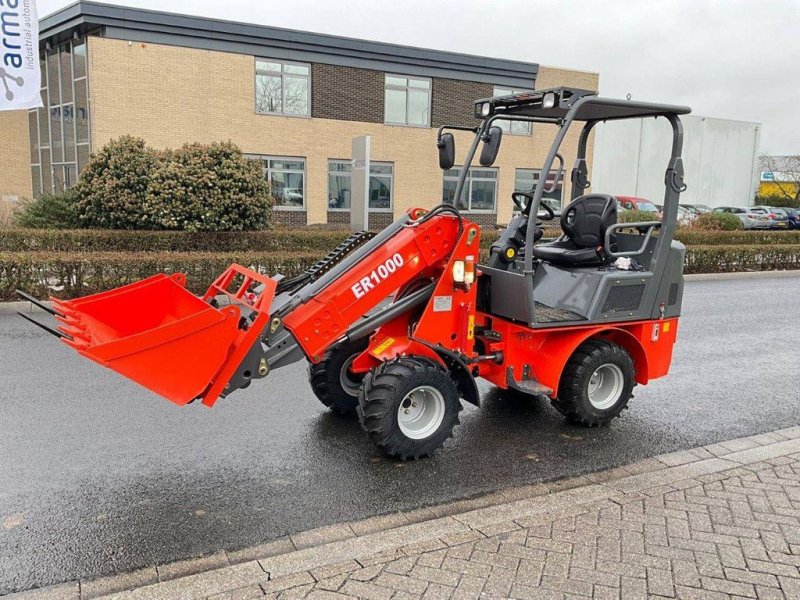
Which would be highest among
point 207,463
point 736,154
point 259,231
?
point 736,154

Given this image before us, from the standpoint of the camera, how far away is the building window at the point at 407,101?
84.7ft

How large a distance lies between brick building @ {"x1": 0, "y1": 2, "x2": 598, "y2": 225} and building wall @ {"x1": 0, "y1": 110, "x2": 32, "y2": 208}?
38mm

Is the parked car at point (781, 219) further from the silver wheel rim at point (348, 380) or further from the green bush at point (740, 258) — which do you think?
the silver wheel rim at point (348, 380)

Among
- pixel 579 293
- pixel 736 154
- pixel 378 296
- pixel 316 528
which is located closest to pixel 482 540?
pixel 316 528

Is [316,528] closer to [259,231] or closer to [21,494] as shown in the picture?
[21,494]

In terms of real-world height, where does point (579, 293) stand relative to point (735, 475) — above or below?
above

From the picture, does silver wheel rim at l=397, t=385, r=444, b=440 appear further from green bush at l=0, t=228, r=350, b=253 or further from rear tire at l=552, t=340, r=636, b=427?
green bush at l=0, t=228, r=350, b=253

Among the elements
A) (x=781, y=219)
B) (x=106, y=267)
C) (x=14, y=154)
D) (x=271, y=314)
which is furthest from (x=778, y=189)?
(x=271, y=314)

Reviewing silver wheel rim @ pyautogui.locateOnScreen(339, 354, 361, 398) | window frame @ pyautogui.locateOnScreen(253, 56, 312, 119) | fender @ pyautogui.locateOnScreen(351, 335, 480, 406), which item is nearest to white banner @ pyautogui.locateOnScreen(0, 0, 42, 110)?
window frame @ pyautogui.locateOnScreen(253, 56, 312, 119)

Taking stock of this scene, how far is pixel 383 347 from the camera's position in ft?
16.9

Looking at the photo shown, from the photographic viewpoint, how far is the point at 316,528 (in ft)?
13.1

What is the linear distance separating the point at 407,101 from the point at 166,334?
23500 millimetres

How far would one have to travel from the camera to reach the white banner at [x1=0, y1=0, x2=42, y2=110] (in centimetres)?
1447

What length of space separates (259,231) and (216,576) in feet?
38.4
